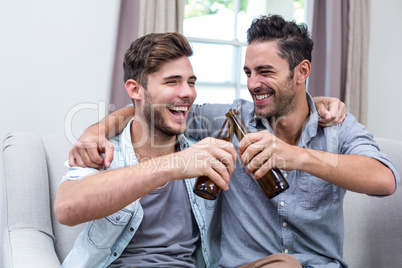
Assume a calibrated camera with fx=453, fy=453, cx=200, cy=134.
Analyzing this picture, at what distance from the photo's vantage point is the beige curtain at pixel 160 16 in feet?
8.77

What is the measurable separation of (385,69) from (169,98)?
2.50 metres

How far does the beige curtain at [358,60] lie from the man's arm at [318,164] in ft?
6.36

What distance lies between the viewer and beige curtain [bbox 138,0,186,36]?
2674 mm

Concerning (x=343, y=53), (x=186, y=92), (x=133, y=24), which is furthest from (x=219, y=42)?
(x=186, y=92)

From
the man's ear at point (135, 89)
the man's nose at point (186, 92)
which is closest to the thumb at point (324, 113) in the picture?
the man's nose at point (186, 92)

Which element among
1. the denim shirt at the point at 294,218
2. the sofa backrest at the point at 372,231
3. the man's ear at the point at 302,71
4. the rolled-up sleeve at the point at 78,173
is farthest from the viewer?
the sofa backrest at the point at 372,231

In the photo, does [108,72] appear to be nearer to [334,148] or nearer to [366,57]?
[334,148]

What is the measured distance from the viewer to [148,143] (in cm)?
157

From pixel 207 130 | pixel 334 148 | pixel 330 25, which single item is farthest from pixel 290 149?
pixel 330 25

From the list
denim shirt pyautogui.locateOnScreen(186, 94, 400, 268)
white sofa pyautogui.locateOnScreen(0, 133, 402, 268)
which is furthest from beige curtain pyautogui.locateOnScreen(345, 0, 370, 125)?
denim shirt pyautogui.locateOnScreen(186, 94, 400, 268)

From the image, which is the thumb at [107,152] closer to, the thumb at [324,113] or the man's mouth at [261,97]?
the man's mouth at [261,97]

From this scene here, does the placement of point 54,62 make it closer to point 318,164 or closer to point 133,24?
point 133,24

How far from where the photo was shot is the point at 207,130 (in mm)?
1705

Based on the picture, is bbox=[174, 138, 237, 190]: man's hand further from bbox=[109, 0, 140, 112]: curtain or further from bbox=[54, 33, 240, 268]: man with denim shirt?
bbox=[109, 0, 140, 112]: curtain
